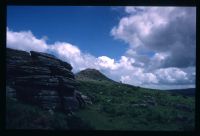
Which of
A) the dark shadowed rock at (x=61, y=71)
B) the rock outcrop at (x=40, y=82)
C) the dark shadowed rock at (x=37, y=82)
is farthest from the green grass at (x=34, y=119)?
the dark shadowed rock at (x=61, y=71)

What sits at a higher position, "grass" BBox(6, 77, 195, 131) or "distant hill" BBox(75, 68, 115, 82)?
"distant hill" BBox(75, 68, 115, 82)

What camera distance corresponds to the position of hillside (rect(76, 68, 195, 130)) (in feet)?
28.7

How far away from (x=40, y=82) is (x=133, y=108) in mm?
1893

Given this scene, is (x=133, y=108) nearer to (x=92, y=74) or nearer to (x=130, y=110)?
(x=130, y=110)

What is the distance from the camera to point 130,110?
8.95 meters

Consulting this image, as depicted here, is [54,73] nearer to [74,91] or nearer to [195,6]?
[74,91]

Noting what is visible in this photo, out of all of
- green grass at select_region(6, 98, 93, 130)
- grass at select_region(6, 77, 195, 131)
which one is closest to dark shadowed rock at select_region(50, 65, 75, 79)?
grass at select_region(6, 77, 195, 131)

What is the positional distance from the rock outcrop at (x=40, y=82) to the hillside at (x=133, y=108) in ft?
0.87

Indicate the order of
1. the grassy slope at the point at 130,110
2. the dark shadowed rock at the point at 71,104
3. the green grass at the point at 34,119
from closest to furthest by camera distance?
1. the green grass at the point at 34,119
2. the grassy slope at the point at 130,110
3. the dark shadowed rock at the point at 71,104

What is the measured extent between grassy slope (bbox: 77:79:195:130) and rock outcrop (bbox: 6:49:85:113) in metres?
0.28

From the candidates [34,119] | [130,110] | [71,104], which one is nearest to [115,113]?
[130,110]

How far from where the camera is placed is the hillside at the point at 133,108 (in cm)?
873

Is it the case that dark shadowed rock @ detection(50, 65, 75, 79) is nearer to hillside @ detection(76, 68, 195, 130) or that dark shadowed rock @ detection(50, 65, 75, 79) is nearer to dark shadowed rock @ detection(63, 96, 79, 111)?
hillside @ detection(76, 68, 195, 130)

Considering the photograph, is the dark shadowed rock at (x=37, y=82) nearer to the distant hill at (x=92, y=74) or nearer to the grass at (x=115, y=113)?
the grass at (x=115, y=113)
